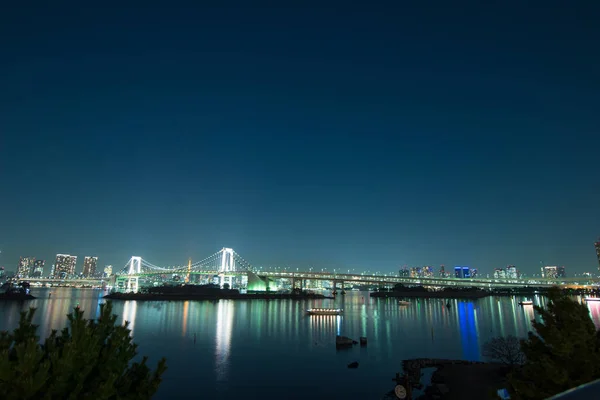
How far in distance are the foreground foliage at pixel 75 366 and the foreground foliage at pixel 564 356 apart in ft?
21.3

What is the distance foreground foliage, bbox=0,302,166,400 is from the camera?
4148 millimetres

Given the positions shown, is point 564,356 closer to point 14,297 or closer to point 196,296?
point 196,296

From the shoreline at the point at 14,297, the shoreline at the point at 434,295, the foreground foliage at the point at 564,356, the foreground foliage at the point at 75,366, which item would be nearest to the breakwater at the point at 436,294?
the shoreline at the point at 434,295

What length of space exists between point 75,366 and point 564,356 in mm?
7680

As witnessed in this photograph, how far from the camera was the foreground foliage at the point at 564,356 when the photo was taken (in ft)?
19.6

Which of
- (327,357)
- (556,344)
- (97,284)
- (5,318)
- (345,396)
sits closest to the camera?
(556,344)

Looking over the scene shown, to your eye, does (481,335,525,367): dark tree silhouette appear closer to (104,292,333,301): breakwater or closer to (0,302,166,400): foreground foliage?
(0,302,166,400): foreground foliage

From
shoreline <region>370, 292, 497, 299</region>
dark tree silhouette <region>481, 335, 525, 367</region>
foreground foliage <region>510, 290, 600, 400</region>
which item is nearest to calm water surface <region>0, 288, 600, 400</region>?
dark tree silhouette <region>481, 335, 525, 367</region>

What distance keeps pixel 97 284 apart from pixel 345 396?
191757 millimetres

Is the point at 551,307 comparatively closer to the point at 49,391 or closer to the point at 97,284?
the point at 49,391

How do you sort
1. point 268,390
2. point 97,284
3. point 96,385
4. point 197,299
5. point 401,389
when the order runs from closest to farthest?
point 96,385 < point 401,389 < point 268,390 < point 197,299 < point 97,284

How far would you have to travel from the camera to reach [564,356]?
6172mm


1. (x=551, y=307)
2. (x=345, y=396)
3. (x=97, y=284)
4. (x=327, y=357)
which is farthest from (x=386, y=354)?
(x=97, y=284)

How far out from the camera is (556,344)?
247 inches
